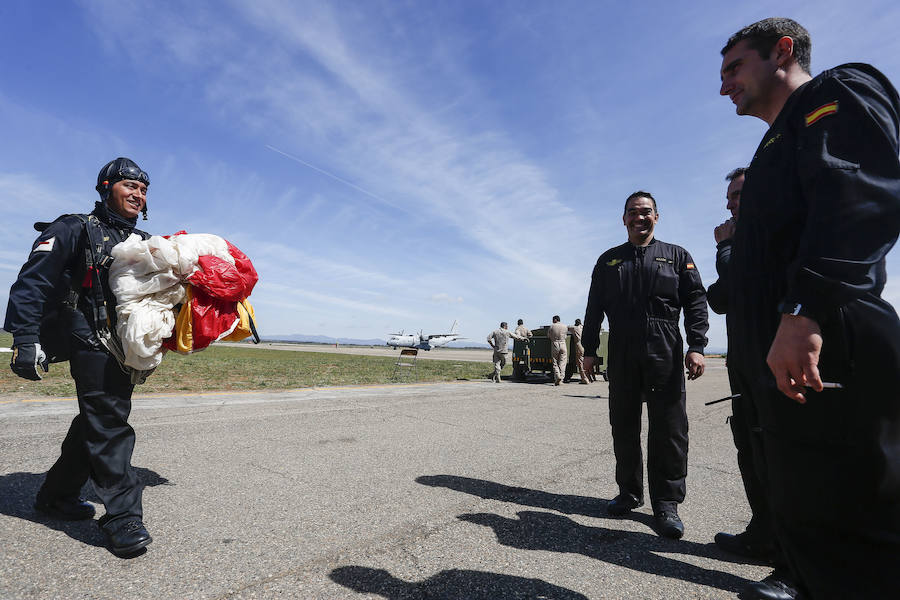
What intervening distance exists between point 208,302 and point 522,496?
251 centimetres

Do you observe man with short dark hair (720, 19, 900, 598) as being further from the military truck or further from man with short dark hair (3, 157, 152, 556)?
the military truck

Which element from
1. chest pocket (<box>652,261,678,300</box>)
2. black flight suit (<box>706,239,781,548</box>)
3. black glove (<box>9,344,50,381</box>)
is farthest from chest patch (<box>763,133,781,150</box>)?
black glove (<box>9,344,50,381</box>)

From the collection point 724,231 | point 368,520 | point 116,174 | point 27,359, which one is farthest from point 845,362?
point 116,174

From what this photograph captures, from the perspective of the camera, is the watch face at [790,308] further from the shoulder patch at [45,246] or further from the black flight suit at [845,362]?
the shoulder patch at [45,246]

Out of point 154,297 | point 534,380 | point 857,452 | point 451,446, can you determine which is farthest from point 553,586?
point 534,380

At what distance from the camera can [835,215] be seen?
1.21 meters

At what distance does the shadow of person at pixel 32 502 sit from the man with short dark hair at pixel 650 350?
316cm

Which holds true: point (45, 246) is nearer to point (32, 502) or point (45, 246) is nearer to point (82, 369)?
point (82, 369)

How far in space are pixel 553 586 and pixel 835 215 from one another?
6.10ft

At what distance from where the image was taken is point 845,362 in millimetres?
1203

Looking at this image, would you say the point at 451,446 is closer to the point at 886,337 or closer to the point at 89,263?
the point at 89,263

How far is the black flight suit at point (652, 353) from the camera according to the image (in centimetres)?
310

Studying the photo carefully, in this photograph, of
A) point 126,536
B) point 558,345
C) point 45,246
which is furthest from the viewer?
point 558,345

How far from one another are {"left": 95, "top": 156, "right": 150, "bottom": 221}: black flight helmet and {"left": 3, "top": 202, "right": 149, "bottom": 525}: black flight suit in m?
0.26
